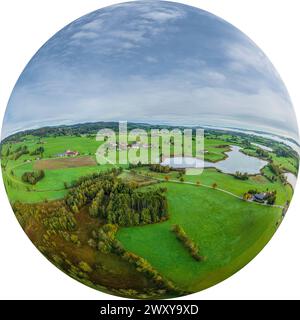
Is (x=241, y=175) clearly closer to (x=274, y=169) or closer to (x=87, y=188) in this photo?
(x=274, y=169)

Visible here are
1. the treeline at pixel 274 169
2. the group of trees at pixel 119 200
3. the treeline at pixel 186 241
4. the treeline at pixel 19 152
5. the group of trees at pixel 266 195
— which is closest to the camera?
the group of trees at pixel 119 200

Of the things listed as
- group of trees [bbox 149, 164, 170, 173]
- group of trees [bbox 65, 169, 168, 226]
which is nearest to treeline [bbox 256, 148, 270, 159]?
group of trees [bbox 149, 164, 170, 173]

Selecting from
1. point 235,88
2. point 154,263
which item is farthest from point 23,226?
point 235,88

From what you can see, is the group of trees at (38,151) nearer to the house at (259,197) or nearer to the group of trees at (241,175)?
the group of trees at (241,175)

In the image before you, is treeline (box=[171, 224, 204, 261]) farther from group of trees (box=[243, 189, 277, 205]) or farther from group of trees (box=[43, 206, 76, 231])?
group of trees (box=[43, 206, 76, 231])

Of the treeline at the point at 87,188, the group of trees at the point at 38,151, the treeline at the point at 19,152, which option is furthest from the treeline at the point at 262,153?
the treeline at the point at 19,152

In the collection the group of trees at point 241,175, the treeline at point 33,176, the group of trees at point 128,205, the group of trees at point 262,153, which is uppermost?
the group of trees at point 262,153
